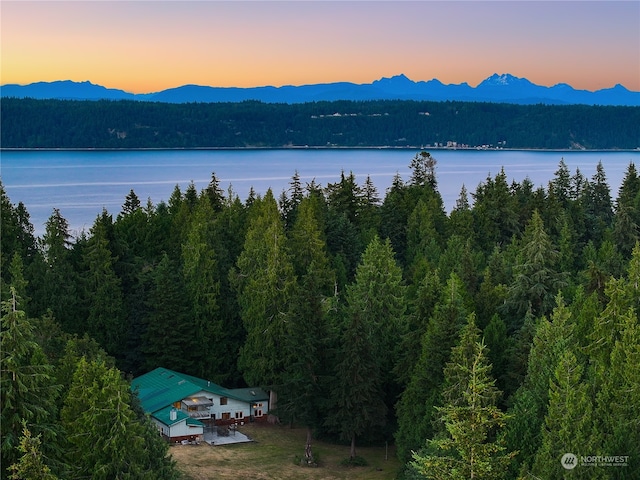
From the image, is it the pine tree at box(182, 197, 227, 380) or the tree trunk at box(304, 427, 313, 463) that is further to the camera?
the pine tree at box(182, 197, 227, 380)

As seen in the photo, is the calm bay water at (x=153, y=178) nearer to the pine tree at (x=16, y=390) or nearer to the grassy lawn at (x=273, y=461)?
the grassy lawn at (x=273, y=461)

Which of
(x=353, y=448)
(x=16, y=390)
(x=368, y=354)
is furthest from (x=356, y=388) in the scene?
(x=16, y=390)

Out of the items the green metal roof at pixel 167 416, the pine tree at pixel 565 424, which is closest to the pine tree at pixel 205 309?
the green metal roof at pixel 167 416

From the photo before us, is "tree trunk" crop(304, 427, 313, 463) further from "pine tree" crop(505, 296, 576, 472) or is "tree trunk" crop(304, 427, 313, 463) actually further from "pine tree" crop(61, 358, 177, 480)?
"pine tree" crop(61, 358, 177, 480)

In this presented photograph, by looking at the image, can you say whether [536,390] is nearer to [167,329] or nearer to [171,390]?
[171,390]

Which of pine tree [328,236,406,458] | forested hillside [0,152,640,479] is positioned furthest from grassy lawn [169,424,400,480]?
pine tree [328,236,406,458]

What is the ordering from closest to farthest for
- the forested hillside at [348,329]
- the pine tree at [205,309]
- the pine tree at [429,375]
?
the forested hillside at [348,329] < the pine tree at [429,375] < the pine tree at [205,309]

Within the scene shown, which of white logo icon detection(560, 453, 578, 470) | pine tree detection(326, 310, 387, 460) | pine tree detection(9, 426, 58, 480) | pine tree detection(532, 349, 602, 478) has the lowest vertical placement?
pine tree detection(326, 310, 387, 460)
